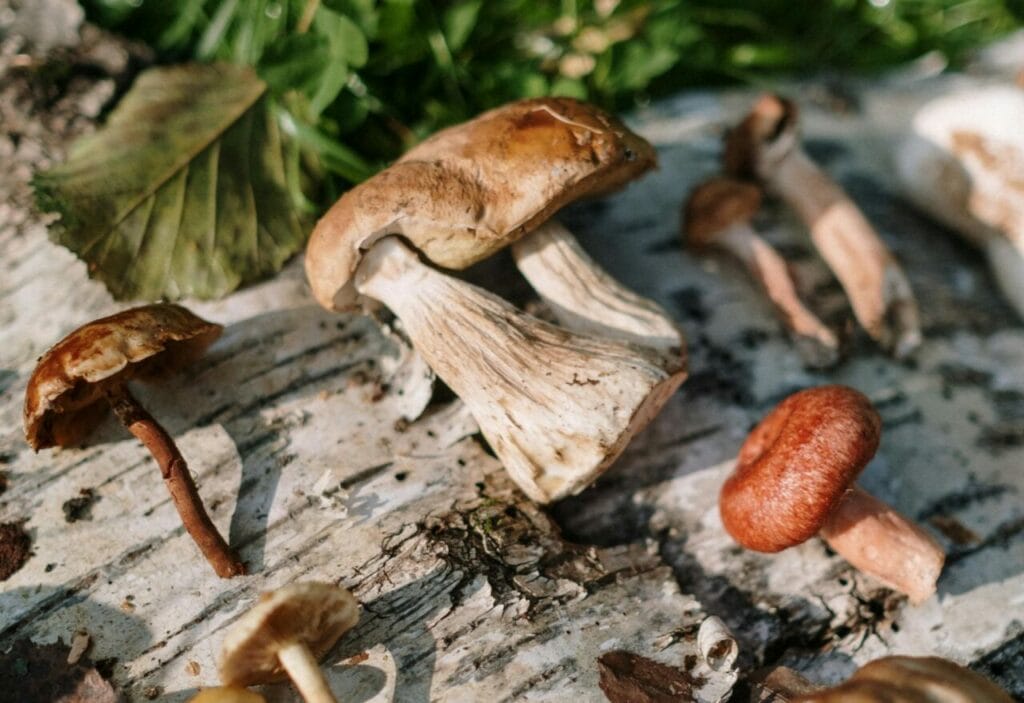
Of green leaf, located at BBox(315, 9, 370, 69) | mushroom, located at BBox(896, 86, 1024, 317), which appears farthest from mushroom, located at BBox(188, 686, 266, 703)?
mushroom, located at BBox(896, 86, 1024, 317)

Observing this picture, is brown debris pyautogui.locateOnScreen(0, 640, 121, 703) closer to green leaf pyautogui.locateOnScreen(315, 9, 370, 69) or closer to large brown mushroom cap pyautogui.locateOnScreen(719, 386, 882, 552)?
large brown mushroom cap pyautogui.locateOnScreen(719, 386, 882, 552)

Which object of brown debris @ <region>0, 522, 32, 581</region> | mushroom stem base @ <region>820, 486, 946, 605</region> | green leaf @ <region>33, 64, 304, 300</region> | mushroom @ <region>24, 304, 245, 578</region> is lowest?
mushroom stem base @ <region>820, 486, 946, 605</region>

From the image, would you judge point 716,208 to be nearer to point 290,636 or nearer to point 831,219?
point 831,219

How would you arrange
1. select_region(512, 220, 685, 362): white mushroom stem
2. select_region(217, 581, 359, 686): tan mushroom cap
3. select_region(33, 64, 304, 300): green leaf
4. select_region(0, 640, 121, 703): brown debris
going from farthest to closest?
select_region(33, 64, 304, 300): green leaf, select_region(512, 220, 685, 362): white mushroom stem, select_region(0, 640, 121, 703): brown debris, select_region(217, 581, 359, 686): tan mushroom cap

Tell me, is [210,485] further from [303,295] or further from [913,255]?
[913,255]

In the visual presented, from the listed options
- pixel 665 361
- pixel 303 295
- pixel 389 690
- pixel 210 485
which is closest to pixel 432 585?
pixel 389 690

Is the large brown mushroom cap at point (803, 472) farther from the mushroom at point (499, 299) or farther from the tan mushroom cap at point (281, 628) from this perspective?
the tan mushroom cap at point (281, 628)

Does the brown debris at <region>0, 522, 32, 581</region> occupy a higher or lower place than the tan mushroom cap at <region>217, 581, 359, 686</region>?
higher

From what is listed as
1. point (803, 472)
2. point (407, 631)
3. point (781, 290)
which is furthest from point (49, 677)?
point (781, 290)
